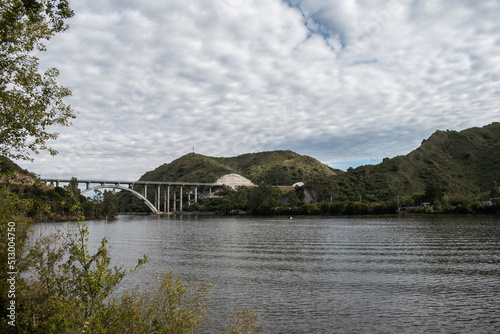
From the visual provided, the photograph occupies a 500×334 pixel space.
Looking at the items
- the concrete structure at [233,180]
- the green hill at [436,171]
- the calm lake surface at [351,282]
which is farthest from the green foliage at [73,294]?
the concrete structure at [233,180]

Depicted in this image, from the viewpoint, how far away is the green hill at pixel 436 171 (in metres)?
106

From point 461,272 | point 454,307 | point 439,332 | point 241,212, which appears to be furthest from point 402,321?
point 241,212

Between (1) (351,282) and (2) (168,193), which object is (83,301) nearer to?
(1) (351,282)

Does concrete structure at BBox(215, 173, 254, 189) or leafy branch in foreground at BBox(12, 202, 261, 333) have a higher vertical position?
concrete structure at BBox(215, 173, 254, 189)

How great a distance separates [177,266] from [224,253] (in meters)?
7.43

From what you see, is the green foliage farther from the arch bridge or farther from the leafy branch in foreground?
the arch bridge

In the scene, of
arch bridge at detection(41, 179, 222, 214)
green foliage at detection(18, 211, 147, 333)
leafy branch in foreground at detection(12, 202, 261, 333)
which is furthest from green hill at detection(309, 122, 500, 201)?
green foliage at detection(18, 211, 147, 333)

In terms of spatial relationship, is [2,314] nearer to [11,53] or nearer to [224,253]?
[11,53]

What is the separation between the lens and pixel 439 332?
12.5 meters

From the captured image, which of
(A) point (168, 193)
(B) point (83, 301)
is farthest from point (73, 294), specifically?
(A) point (168, 193)

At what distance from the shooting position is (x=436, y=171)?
11469 cm

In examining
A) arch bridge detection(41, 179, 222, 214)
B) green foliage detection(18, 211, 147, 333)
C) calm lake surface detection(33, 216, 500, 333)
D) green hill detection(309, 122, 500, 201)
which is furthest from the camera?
arch bridge detection(41, 179, 222, 214)

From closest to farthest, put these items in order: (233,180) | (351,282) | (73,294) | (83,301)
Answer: (83,301) → (73,294) → (351,282) → (233,180)

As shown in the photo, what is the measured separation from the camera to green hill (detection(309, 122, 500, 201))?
4183 inches
